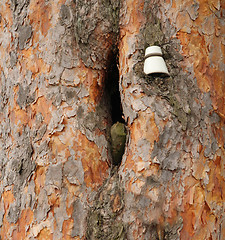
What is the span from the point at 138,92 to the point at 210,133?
0.39 meters

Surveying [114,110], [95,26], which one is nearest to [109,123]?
[114,110]

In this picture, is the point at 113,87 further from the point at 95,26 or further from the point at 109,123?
the point at 95,26

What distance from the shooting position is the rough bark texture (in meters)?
1.73

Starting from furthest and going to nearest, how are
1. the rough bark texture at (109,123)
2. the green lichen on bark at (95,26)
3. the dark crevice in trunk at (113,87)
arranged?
the dark crevice in trunk at (113,87) < the green lichen on bark at (95,26) < the rough bark texture at (109,123)

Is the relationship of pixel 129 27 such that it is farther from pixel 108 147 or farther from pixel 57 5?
pixel 108 147

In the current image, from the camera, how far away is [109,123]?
6.69 ft

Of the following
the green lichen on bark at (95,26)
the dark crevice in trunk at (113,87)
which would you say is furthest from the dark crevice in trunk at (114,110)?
the green lichen on bark at (95,26)

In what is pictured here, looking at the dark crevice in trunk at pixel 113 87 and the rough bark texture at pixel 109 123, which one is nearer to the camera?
the rough bark texture at pixel 109 123

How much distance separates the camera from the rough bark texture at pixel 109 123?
1731 mm

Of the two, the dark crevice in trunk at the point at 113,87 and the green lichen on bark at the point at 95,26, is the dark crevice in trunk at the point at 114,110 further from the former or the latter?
the green lichen on bark at the point at 95,26

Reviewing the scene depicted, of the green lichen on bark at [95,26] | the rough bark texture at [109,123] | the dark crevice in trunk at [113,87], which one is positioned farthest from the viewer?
the dark crevice in trunk at [113,87]

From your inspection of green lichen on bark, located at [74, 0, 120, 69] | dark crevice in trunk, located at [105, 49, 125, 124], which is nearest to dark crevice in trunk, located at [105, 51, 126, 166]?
dark crevice in trunk, located at [105, 49, 125, 124]

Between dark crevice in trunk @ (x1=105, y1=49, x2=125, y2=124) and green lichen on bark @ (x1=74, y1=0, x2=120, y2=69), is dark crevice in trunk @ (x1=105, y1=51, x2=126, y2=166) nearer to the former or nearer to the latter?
dark crevice in trunk @ (x1=105, y1=49, x2=125, y2=124)

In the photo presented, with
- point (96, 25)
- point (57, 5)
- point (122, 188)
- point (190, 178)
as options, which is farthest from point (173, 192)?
point (57, 5)
